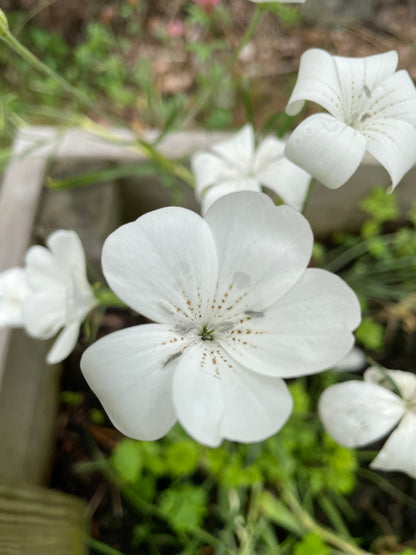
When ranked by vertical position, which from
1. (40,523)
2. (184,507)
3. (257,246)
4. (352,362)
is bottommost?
(184,507)

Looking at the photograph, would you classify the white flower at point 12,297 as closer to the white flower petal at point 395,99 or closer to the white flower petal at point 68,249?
the white flower petal at point 68,249

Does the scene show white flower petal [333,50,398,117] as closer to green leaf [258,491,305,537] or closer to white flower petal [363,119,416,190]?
white flower petal [363,119,416,190]

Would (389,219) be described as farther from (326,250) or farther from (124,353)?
(124,353)

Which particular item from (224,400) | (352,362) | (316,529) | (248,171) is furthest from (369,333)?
(224,400)

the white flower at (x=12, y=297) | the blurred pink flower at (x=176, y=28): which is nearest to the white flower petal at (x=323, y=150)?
the white flower at (x=12, y=297)

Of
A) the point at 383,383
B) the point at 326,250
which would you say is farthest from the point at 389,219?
the point at 383,383

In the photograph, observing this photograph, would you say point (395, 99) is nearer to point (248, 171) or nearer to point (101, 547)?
point (248, 171)
